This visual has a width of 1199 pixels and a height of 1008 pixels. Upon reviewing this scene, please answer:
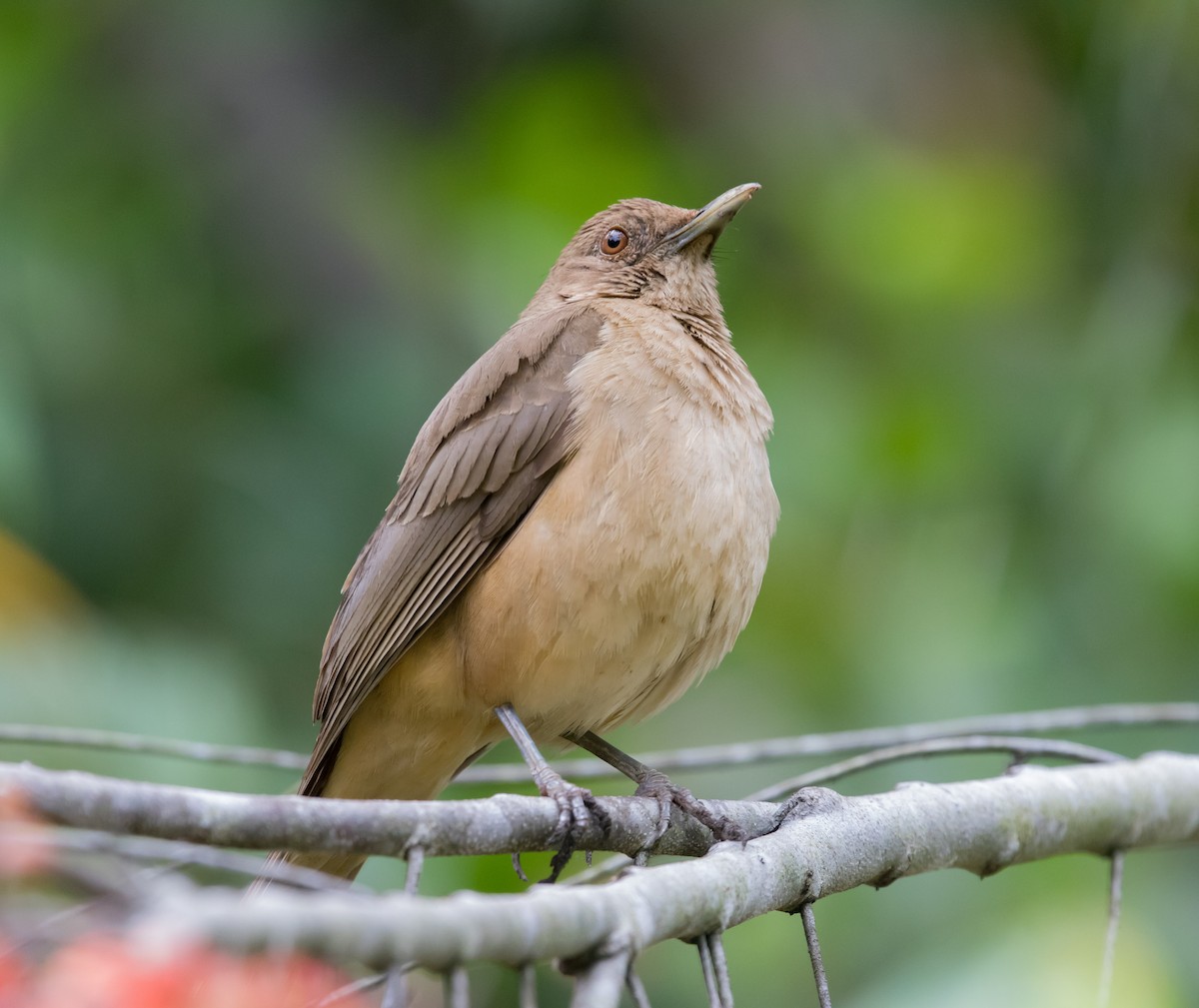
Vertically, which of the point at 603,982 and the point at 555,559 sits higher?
the point at 555,559

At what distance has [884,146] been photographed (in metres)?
7.03

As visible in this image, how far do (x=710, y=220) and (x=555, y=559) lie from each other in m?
1.43

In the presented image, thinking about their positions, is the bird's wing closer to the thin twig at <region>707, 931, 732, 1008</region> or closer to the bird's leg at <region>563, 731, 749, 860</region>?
the bird's leg at <region>563, 731, 749, 860</region>

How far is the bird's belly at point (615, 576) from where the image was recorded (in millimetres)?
3643

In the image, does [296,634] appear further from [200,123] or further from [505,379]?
[200,123]

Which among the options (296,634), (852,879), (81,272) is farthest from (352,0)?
(852,879)

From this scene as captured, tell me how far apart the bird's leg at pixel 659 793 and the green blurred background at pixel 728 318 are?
112 centimetres

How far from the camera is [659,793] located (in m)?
3.56

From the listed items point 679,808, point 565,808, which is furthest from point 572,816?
point 679,808

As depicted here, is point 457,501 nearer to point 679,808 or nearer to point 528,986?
point 679,808

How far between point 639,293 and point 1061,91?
348cm

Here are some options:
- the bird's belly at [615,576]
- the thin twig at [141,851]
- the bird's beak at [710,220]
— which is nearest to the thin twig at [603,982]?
the thin twig at [141,851]

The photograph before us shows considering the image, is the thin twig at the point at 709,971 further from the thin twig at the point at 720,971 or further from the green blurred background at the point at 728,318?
the green blurred background at the point at 728,318

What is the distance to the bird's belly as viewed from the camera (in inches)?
143
